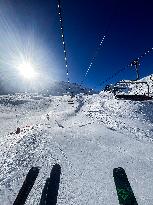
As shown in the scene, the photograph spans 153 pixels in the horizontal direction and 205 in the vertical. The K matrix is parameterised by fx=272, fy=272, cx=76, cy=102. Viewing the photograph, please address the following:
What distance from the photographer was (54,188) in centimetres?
970

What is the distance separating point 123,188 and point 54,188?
245cm

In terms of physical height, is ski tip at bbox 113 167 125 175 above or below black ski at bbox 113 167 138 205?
above

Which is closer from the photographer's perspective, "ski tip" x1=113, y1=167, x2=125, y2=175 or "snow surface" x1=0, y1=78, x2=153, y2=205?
"snow surface" x1=0, y1=78, x2=153, y2=205

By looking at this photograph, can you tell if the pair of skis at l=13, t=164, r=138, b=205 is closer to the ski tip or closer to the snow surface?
the ski tip

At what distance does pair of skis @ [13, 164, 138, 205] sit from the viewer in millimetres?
8977

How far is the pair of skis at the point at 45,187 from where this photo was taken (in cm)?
905

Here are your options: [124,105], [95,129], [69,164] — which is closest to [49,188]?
[69,164]

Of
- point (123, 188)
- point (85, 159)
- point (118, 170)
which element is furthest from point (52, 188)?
point (118, 170)

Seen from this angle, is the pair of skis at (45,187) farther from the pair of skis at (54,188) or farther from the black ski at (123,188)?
the black ski at (123,188)

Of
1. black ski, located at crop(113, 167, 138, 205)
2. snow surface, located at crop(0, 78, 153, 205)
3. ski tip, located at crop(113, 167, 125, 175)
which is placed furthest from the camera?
ski tip, located at crop(113, 167, 125, 175)

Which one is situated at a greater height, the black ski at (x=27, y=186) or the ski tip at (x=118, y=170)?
the ski tip at (x=118, y=170)

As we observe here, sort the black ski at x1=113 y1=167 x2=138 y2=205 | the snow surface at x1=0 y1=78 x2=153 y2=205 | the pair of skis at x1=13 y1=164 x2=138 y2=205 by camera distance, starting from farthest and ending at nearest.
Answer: the snow surface at x1=0 y1=78 x2=153 y2=205 < the pair of skis at x1=13 y1=164 x2=138 y2=205 < the black ski at x1=113 y1=167 x2=138 y2=205

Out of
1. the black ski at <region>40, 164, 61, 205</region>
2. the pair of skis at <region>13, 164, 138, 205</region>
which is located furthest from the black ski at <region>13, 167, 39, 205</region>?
the black ski at <region>40, 164, 61, 205</region>

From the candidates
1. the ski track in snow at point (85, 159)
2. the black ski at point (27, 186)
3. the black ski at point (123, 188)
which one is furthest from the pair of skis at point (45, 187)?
the black ski at point (123, 188)
